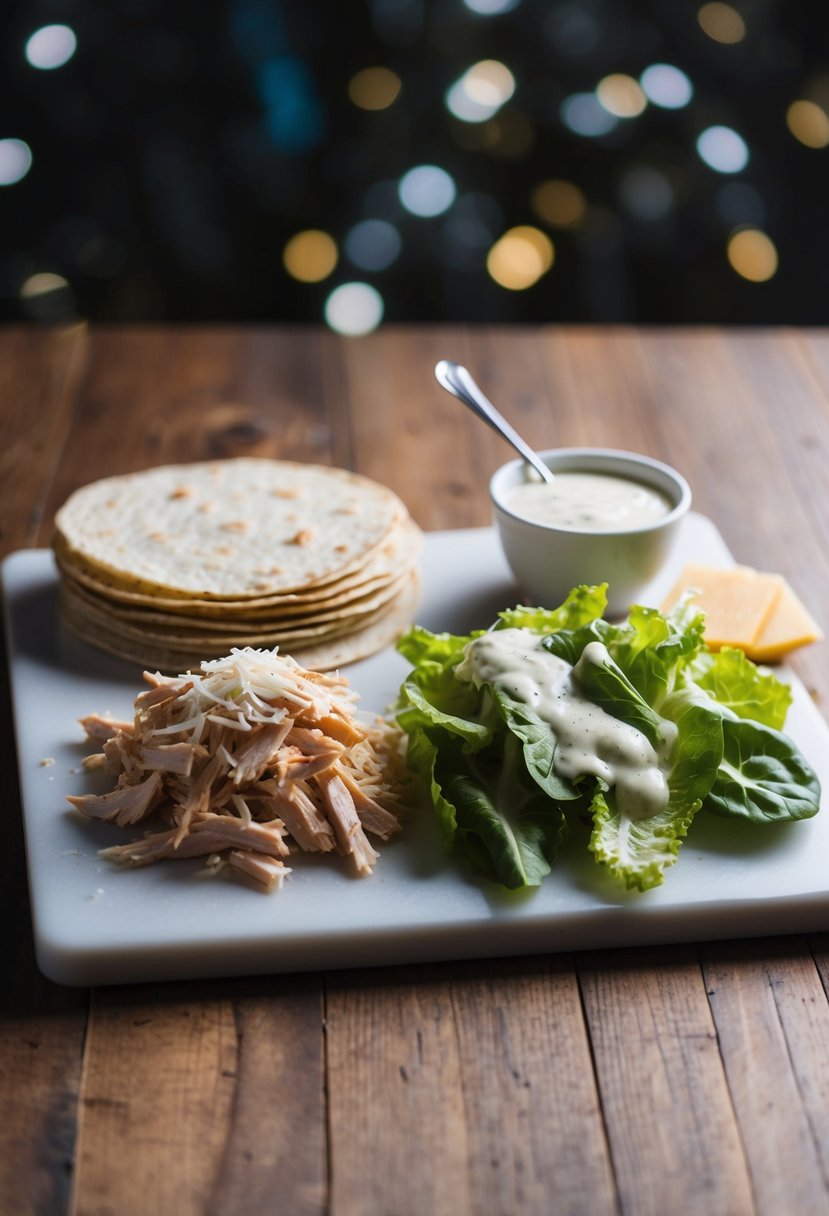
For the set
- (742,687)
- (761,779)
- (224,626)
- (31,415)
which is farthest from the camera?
(31,415)

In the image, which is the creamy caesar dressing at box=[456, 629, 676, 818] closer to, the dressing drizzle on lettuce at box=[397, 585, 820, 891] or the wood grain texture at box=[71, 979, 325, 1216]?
the dressing drizzle on lettuce at box=[397, 585, 820, 891]

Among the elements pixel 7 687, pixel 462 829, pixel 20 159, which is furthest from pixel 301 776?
pixel 20 159

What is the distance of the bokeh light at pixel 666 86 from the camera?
5664mm

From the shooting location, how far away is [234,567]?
9.21ft

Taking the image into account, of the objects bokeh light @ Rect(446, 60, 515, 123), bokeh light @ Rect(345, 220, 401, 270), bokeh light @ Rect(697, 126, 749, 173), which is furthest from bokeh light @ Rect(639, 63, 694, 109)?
bokeh light @ Rect(345, 220, 401, 270)

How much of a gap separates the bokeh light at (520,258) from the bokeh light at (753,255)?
2.59ft

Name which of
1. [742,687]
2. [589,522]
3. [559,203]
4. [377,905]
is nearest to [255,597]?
[589,522]

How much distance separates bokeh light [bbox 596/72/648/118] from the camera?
5652mm

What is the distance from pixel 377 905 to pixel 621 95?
4537mm

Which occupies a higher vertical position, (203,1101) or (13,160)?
(203,1101)

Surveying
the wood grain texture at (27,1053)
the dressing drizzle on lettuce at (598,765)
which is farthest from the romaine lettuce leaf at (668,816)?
the wood grain texture at (27,1053)

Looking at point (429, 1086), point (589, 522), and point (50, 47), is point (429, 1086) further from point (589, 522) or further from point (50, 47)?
point (50, 47)

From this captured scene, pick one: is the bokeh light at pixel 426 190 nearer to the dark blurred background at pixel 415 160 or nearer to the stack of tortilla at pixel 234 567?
the dark blurred background at pixel 415 160

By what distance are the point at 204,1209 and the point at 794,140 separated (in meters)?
5.30
